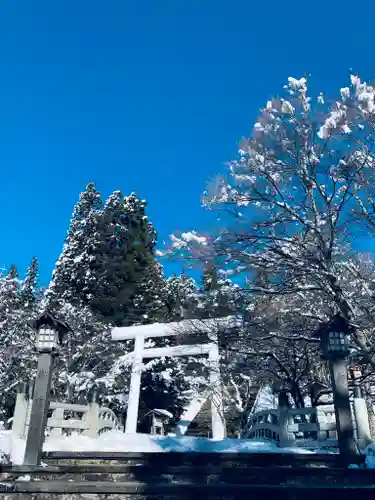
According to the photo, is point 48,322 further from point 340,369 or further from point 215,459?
point 340,369

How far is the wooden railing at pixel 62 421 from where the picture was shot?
8.45 metres

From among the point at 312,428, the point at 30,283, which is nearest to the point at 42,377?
the point at 312,428

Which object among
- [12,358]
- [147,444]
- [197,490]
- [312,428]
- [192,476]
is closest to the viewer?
[197,490]

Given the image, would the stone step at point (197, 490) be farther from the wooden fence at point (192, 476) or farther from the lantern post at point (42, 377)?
→ the lantern post at point (42, 377)

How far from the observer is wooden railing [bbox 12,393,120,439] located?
8445 mm

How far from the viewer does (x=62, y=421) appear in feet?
30.5

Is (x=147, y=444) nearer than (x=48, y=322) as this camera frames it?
No

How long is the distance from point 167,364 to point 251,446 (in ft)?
38.4

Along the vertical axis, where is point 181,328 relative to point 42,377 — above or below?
above

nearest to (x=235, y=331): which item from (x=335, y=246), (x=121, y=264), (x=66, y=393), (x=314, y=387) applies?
(x=335, y=246)

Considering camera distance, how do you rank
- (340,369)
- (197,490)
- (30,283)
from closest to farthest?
(197,490) < (340,369) < (30,283)

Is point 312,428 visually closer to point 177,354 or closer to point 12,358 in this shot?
point 177,354

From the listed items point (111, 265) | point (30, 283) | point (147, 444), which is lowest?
point (147, 444)

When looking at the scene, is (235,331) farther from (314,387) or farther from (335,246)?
(314,387)
